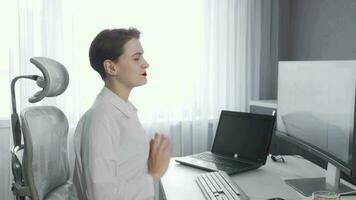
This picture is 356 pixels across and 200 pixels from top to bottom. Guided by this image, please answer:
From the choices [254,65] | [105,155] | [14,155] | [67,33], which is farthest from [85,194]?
[254,65]

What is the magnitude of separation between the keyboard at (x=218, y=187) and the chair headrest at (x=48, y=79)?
724mm

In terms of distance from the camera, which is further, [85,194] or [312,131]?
[312,131]

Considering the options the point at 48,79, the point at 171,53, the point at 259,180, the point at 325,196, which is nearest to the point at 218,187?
the point at 259,180

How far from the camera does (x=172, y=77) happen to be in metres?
2.69

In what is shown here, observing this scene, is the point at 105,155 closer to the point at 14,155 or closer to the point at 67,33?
the point at 14,155

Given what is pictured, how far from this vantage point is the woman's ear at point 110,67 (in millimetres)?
1288

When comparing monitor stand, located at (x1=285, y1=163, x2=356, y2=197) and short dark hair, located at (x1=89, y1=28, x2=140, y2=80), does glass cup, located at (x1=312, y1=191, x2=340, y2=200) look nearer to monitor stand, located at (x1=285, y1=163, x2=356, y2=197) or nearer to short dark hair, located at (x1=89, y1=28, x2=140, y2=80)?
monitor stand, located at (x1=285, y1=163, x2=356, y2=197)

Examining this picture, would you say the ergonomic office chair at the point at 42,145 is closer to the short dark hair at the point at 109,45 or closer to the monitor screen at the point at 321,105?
the short dark hair at the point at 109,45

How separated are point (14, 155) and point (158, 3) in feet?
5.42

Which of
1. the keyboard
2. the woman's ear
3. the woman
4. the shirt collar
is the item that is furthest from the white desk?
the woman's ear

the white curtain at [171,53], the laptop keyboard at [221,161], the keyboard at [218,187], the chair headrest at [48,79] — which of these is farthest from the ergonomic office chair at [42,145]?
the white curtain at [171,53]

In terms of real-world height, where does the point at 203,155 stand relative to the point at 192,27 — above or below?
below

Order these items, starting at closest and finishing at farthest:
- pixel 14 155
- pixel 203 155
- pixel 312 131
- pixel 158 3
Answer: pixel 14 155 < pixel 312 131 < pixel 203 155 < pixel 158 3

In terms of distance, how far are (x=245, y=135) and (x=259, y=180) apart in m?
0.36
